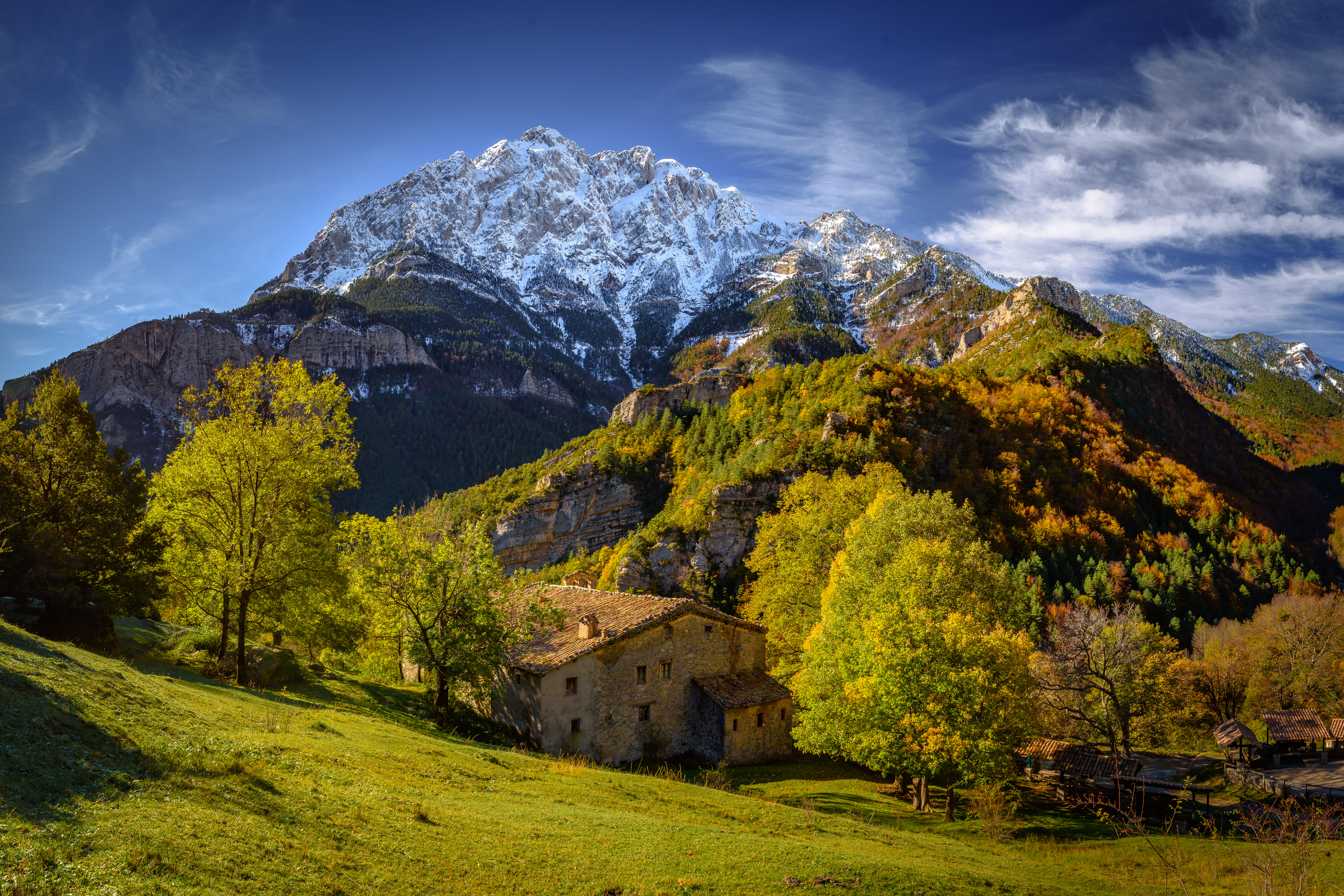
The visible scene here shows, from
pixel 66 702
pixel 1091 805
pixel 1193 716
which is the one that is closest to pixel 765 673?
pixel 1091 805

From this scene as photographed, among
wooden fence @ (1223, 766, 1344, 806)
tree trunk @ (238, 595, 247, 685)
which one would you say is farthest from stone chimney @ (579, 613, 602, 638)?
wooden fence @ (1223, 766, 1344, 806)

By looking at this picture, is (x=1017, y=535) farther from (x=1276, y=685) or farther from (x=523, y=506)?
(x=523, y=506)

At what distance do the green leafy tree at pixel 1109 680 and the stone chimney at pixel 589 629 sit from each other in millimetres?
24819

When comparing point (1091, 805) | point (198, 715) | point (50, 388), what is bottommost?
point (1091, 805)

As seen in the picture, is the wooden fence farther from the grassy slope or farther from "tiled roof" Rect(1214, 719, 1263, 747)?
the grassy slope

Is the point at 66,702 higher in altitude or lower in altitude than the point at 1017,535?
lower

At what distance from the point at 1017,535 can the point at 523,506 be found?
6426 cm

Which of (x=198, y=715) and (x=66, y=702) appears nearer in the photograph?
(x=66, y=702)

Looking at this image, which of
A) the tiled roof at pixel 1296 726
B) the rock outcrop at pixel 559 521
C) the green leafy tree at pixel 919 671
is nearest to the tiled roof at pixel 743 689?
the green leafy tree at pixel 919 671

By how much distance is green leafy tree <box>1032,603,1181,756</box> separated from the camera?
41125 mm

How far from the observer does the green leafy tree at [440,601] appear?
2998cm

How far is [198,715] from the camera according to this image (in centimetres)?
1569

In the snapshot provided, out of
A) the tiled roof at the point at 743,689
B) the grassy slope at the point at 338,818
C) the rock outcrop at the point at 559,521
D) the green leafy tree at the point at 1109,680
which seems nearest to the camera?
the grassy slope at the point at 338,818

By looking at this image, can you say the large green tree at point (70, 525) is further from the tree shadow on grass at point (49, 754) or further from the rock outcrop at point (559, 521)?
the rock outcrop at point (559, 521)
